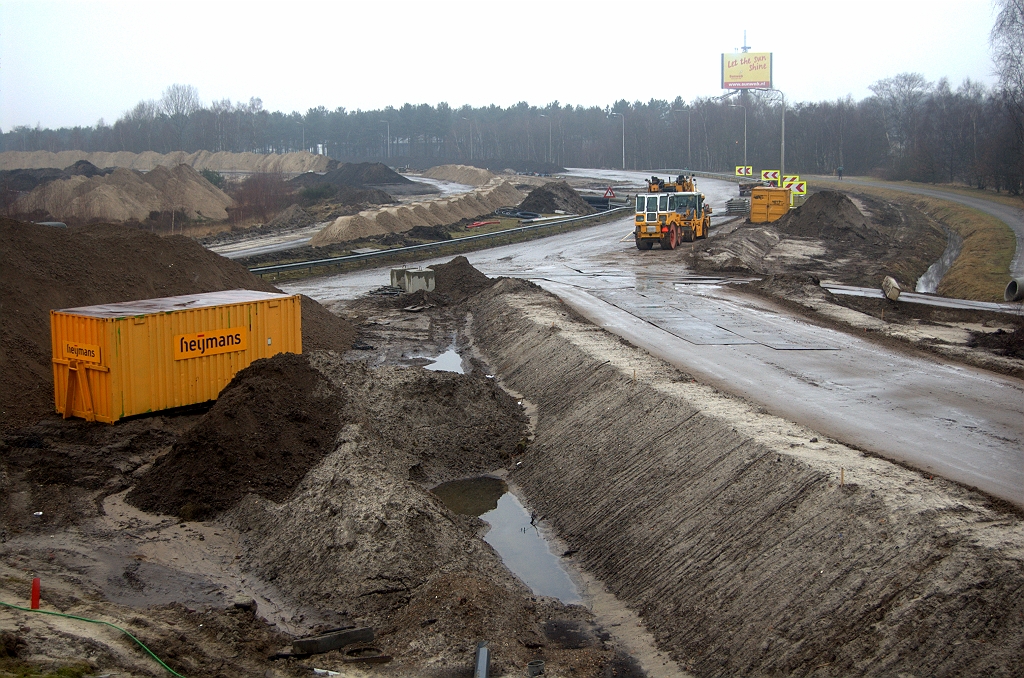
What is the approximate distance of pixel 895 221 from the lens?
175 ft

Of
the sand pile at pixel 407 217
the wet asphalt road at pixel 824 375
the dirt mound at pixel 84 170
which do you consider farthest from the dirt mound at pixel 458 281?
the dirt mound at pixel 84 170

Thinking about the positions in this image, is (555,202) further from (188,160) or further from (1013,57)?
(188,160)

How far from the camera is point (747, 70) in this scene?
120 m

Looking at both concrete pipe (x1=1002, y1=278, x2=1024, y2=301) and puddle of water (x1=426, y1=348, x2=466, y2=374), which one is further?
concrete pipe (x1=1002, y1=278, x2=1024, y2=301)

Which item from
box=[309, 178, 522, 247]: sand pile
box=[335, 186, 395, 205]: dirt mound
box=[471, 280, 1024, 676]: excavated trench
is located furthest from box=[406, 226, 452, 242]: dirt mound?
box=[471, 280, 1024, 676]: excavated trench

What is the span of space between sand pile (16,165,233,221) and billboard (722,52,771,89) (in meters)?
78.9

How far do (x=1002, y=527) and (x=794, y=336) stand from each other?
12.3 meters

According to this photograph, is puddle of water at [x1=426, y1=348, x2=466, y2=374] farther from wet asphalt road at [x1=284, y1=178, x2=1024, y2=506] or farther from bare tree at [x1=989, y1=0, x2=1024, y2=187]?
bare tree at [x1=989, y1=0, x2=1024, y2=187]

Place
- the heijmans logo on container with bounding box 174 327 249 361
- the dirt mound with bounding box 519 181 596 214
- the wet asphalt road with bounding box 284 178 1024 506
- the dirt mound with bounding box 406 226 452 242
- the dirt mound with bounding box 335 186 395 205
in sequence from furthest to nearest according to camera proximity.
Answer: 1. the dirt mound with bounding box 335 186 395 205
2. the dirt mound with bounding box 519 181 596 214
3. the dirt mound with bounding box 406 226 452 242
4. the heijmans logo on container with bounding box 174 327 249 361
5. the wet asphalt road with bounding box 284 178 1024 506

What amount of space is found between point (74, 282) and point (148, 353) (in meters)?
6.34

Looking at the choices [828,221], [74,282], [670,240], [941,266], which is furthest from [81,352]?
[828,221]

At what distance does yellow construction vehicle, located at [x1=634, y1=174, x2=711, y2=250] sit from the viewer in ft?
130

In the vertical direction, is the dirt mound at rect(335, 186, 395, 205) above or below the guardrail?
above

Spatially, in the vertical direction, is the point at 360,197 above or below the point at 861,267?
above
